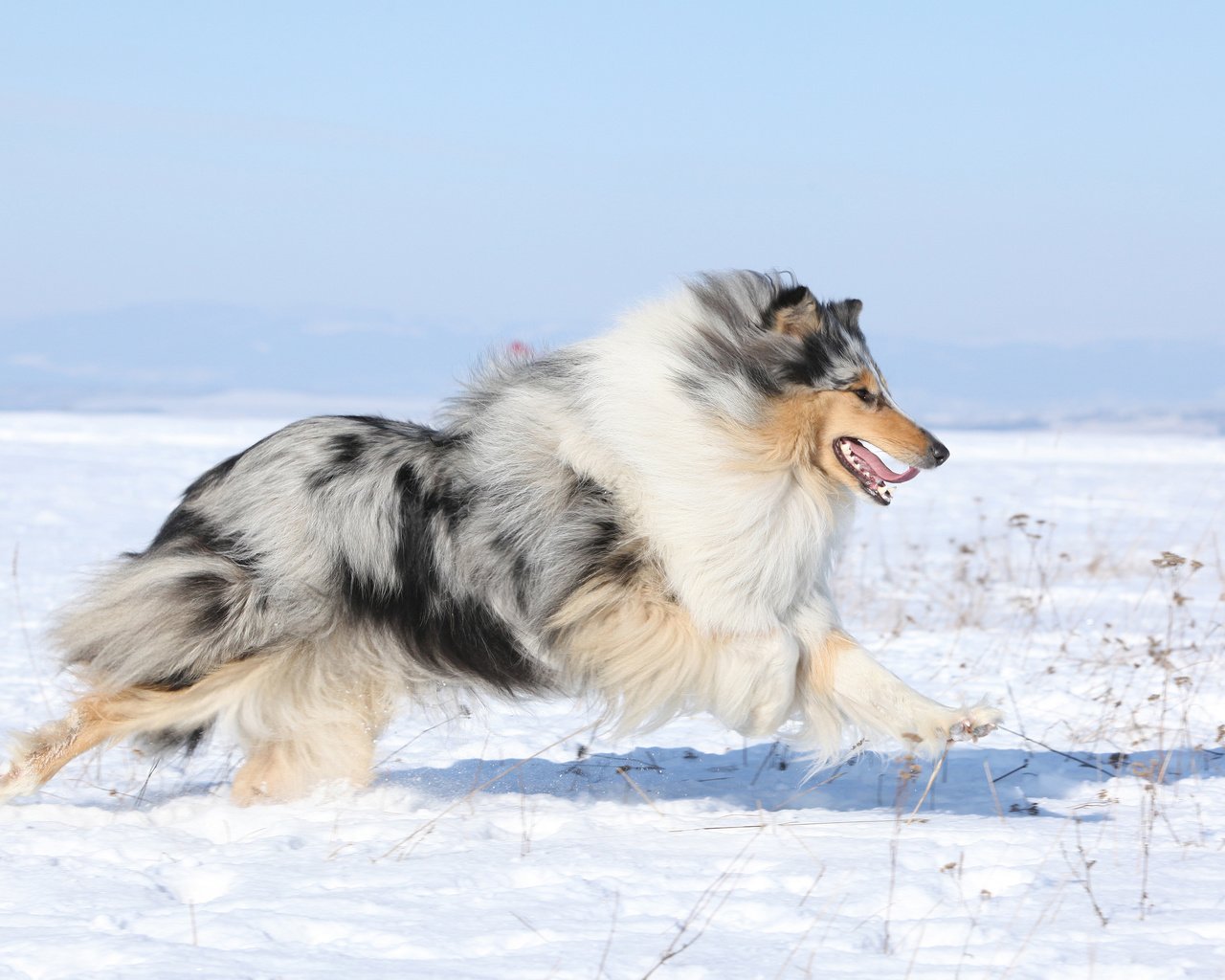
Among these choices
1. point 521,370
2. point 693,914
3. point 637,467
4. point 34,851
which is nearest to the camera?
point 693,914

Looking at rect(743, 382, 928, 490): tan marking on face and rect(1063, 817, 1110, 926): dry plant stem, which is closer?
rect(1063, 817, 1110, 926): dry plant stem

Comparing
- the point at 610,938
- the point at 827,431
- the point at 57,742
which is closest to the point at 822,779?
the point at 827,431

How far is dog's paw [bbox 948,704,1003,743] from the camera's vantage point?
3957mm

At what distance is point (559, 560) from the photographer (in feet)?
13.3

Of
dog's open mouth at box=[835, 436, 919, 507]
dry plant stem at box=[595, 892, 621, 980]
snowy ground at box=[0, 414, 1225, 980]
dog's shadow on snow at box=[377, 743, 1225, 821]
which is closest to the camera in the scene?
dry plant stem at box=[595, 892, 621, 980]

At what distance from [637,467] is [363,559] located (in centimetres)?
86

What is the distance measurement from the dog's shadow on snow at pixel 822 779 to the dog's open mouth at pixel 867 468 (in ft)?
3.00

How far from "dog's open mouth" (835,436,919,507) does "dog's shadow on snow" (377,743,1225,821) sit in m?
0.91

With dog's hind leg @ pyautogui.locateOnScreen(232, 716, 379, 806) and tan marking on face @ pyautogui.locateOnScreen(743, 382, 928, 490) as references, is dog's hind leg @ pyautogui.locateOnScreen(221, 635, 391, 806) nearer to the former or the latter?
dog's hind leg @ pyautogui.locateOnScreen(232, 716, 379, 806)

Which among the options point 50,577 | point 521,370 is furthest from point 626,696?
point 50,577

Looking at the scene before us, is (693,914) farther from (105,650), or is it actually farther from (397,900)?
(105,650)

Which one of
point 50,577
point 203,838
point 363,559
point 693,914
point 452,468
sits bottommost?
point 50,577

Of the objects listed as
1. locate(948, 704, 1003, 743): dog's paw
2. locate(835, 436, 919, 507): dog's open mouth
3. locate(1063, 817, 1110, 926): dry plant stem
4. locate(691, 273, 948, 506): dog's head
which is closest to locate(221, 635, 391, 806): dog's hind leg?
locate(691, 273, 948, 506): dog's head

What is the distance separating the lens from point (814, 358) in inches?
164
